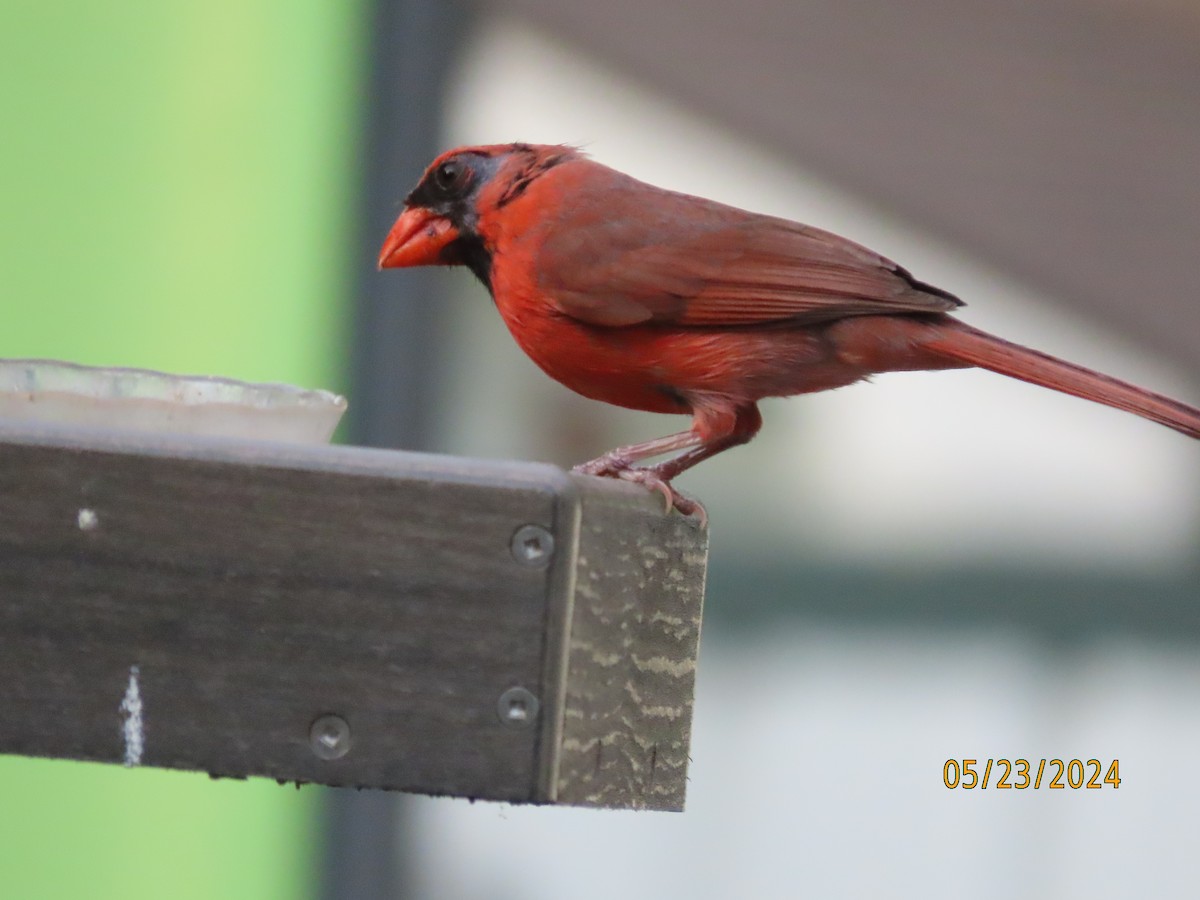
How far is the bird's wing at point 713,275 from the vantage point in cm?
208

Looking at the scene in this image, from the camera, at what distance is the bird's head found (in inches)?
90.7

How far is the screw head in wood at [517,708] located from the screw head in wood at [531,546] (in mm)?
99

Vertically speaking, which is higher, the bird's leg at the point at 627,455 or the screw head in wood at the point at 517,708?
the bird's leg at the point at 627,455

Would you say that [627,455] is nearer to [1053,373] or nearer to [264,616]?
[1053,373]

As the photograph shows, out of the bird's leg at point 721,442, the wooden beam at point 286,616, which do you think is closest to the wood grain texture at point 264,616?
the wooden beam at point 286,616

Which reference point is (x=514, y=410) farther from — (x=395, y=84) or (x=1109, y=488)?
(x=1109, y=488)

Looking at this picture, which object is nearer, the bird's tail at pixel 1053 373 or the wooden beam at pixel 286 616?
the wooden beam at pixel 286 616

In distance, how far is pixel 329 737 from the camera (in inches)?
48.1

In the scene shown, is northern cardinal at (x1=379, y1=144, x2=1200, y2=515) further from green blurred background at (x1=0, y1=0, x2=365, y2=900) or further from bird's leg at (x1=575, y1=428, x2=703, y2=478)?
green blurred background at (x1=0, y1=0, x2=365, y2=900)

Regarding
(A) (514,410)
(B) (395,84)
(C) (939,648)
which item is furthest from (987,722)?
(B) (395,84)

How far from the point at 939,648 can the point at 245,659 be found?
3.18m
